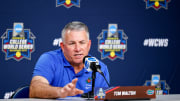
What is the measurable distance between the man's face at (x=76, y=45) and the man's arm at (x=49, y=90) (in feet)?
1.18

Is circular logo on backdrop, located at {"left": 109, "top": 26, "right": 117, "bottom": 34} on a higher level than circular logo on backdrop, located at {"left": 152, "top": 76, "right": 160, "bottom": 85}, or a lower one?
higher

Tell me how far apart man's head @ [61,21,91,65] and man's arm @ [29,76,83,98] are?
0.36 meters

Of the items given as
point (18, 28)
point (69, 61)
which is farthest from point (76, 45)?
point (18, 28)

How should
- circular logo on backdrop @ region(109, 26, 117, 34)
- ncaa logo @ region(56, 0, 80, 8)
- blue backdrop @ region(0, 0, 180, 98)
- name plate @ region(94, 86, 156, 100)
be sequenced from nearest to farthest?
name plate @ region(94, 86, 156, 100) < blue backdrop @ region(0, 0, 180, 98) < ncaa logo @ region(56, 0, 80, 8) < circular logo on backdrop @ region(109, 26, 117, 34)

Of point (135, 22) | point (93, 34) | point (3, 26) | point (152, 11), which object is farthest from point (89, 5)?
point (3, 26)

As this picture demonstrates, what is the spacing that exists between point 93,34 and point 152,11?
3.10 ft

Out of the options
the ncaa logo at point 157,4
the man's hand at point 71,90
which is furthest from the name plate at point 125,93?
the ncaa logo at point 157,4

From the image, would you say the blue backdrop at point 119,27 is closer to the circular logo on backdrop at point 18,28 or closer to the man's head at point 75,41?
the circular logo on backdrop at point 18,28

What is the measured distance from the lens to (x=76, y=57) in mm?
2107

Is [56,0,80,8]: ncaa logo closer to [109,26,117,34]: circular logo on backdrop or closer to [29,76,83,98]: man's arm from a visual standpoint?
[109,26,117,34]: circular logo on backdrop

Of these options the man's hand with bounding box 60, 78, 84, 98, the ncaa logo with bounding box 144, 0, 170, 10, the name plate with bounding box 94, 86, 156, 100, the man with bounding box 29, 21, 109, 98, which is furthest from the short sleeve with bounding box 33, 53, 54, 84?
the ncaa logo with bounding box 144, 0, 170, 10

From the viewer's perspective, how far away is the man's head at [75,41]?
6.80 feet

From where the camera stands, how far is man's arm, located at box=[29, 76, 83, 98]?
137 cm

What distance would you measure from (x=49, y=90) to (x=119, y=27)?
209cm
